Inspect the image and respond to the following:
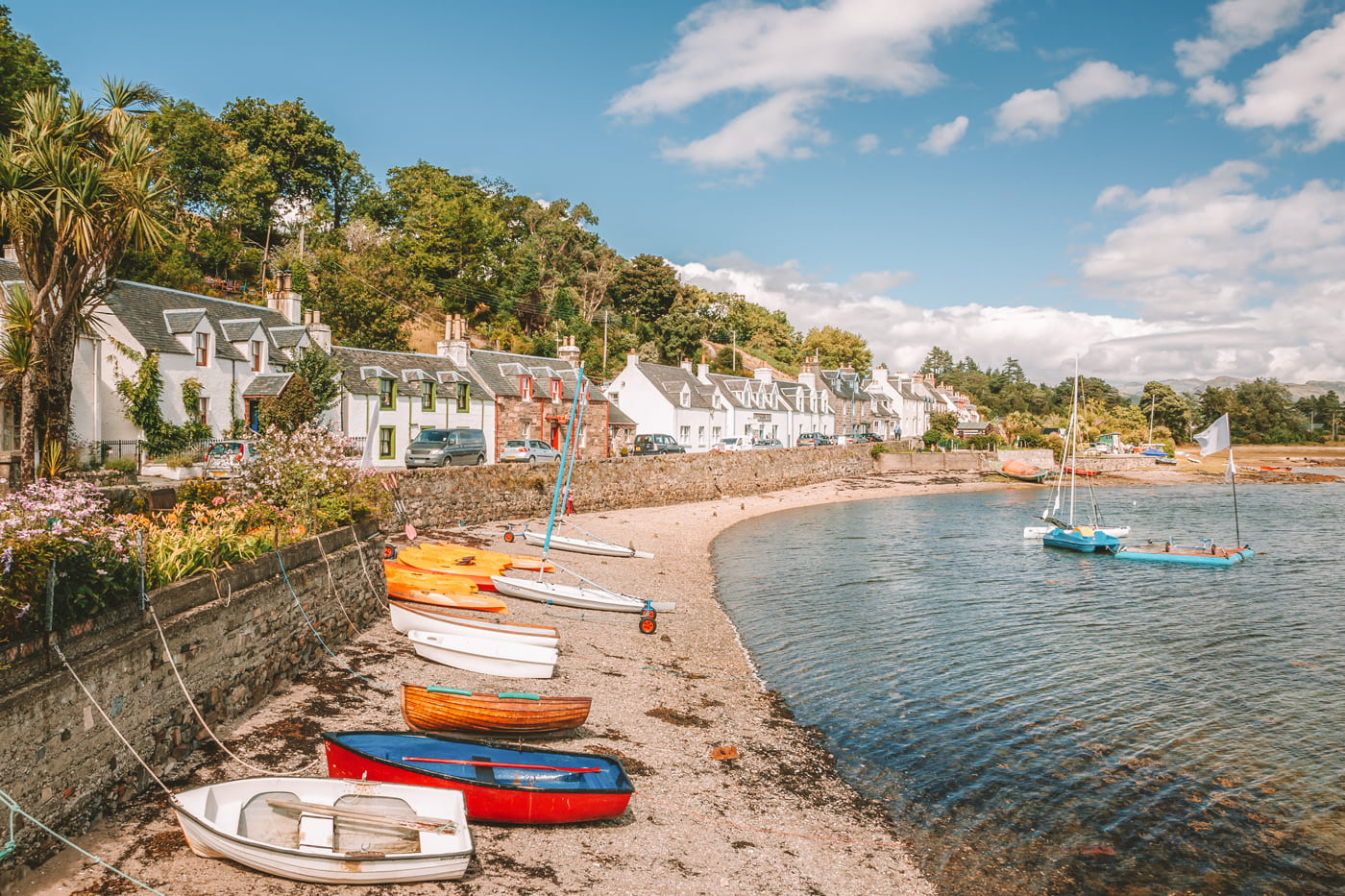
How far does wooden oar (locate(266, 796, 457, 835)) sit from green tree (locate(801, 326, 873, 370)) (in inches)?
4656

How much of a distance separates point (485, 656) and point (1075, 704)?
42.5ft

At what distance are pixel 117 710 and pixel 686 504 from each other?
42.8 meters

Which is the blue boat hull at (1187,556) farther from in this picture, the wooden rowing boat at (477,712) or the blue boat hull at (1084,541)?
the wooden rowing boat at (477,712)

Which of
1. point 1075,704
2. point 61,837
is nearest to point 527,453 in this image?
point 1075,704

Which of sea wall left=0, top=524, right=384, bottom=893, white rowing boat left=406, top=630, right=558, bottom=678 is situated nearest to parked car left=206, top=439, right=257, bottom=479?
sea wall left=0, top=524, right=384, bottom=893

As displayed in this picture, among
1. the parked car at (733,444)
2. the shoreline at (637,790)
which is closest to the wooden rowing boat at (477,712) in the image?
the shoreline at (637,790)

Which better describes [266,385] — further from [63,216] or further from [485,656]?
[485,656]

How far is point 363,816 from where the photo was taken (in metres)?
8.92

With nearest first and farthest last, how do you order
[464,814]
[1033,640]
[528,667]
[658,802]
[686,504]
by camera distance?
1. [464,814]
2. [658,802]
3. [528,667]
4. [1033,640]
5. [686,504]

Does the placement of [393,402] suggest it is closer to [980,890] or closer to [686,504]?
[686,504]

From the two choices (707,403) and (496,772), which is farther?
(707,403)

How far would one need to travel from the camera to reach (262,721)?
1230 centimetres

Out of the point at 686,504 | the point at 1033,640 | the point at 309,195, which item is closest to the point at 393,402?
the point at 686,504

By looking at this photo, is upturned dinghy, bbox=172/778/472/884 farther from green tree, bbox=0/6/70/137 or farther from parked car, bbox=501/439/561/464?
green tree, bbox=0/6/70/137
